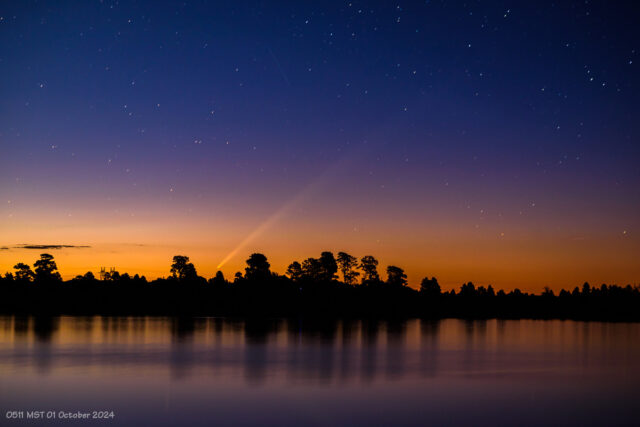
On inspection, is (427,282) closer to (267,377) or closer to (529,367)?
(529,367)

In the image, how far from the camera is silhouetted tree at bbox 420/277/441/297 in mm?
100375

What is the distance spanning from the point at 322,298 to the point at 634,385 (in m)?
61.3

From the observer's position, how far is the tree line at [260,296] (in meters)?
70.6

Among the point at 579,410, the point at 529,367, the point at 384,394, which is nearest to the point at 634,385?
the point at 529,367

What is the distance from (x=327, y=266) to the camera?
85.2 m

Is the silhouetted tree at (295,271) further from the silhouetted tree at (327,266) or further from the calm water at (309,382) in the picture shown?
the calm water at (309,382)

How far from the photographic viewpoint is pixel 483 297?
342ft

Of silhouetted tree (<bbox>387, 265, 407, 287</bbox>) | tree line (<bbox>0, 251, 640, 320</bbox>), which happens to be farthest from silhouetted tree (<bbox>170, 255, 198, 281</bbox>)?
silhouetted tree (<bbox>387, 265, 407, 287</bbox>)

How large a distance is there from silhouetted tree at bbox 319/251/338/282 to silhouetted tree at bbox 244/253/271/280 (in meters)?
7.49

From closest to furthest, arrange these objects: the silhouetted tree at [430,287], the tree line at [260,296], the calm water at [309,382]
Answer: the calm water at [309,382] < the tree line at [260,296] < the silhouetted tree at [430,287]

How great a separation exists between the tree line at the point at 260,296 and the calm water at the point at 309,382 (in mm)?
39188

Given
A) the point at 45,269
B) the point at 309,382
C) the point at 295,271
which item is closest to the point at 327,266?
the point at 295,271

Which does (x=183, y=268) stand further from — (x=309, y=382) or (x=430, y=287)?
(x=309, y=382)

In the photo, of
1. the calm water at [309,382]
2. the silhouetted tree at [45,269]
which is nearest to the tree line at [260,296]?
the silhouetted tree at [45,269]
